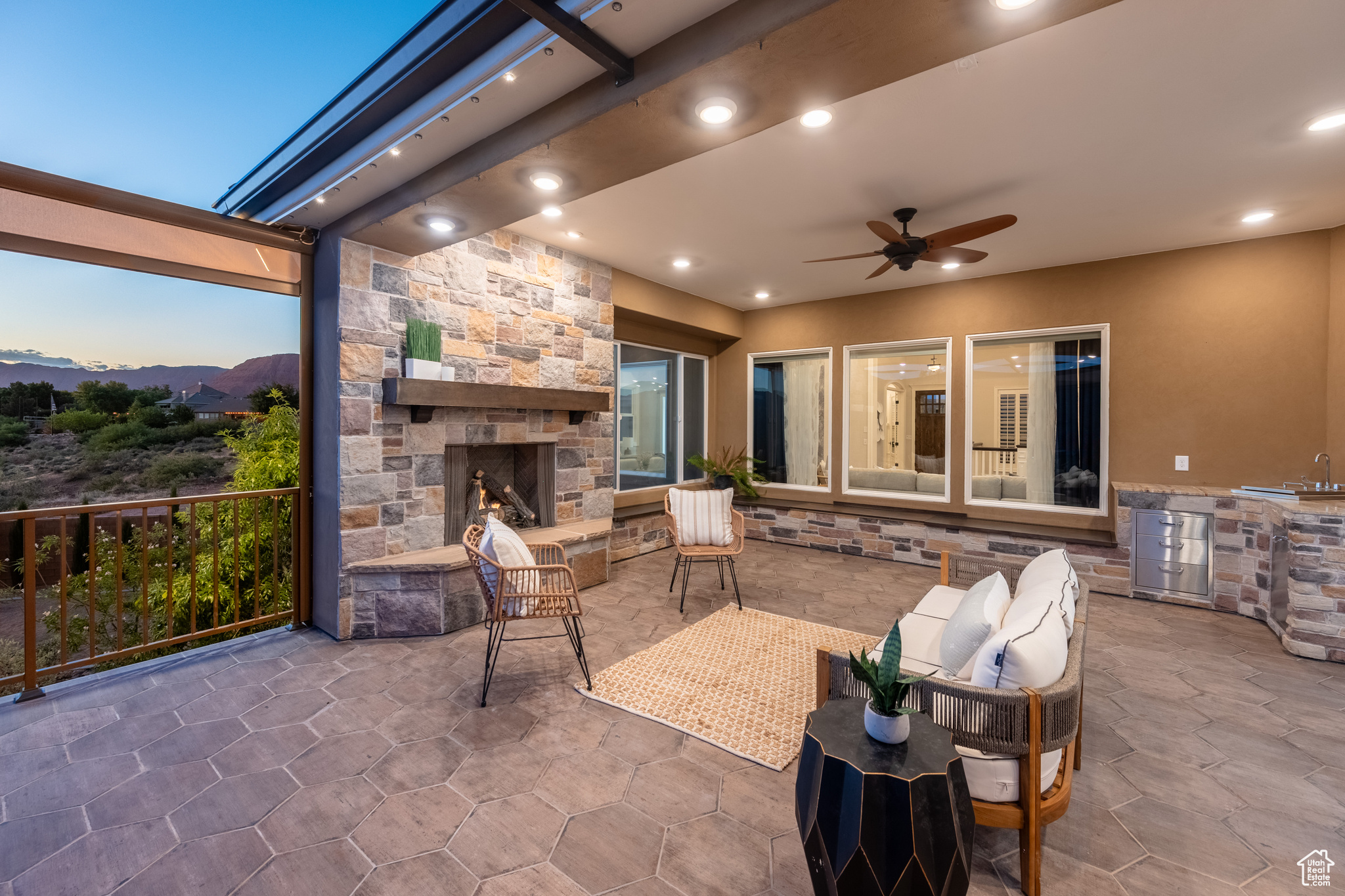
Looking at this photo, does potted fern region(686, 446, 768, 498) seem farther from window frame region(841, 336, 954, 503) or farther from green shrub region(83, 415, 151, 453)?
green shrub region(83, 415, 151, 453)

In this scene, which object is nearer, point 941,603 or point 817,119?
point 817,119

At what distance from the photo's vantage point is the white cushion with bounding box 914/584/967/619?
2.61m

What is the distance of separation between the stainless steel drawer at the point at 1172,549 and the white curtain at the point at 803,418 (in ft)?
9.85

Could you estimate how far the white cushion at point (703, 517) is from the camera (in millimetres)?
4273

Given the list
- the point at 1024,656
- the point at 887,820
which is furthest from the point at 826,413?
the point at 887,820

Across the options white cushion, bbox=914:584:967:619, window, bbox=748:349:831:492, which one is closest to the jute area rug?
white cushion, bbox=914:584:967:619

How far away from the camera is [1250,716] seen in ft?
8.20

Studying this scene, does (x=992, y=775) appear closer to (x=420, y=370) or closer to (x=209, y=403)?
(x=420, y=370)

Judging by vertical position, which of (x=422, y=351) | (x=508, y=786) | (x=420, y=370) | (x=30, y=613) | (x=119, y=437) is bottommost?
(x=508, y=786)

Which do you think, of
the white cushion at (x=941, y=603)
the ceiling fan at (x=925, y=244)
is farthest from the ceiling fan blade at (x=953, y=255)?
the white cushion at (x=941, y=603)

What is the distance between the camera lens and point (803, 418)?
6.48 m

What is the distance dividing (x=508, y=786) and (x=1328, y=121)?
4695mm

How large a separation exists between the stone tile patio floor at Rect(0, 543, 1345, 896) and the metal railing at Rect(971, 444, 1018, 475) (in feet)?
7.69

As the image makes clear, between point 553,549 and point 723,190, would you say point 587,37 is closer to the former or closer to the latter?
point 723,190
